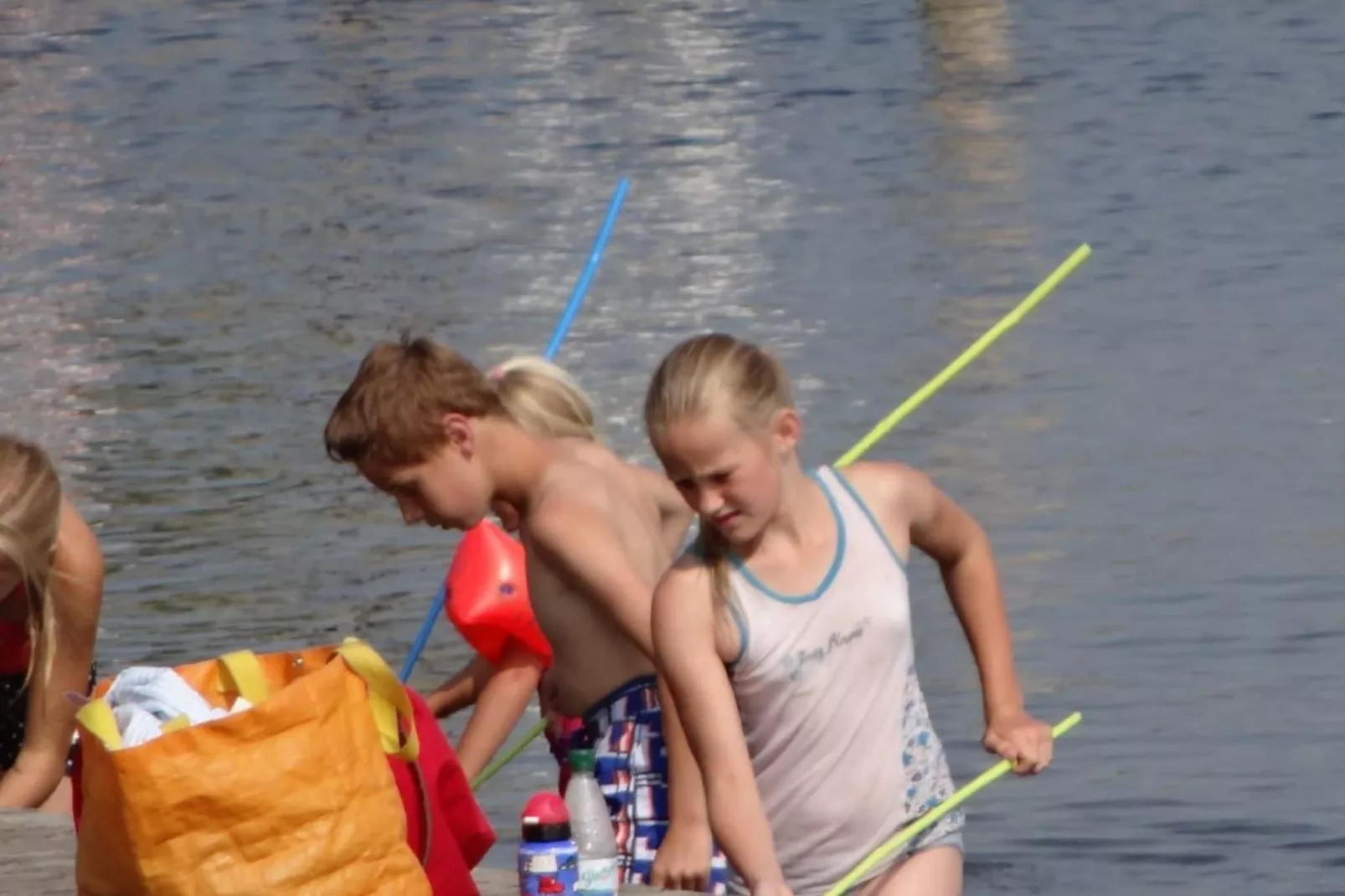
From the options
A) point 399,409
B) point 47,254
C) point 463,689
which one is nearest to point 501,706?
point 463,689

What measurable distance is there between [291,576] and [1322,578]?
10.9 feet

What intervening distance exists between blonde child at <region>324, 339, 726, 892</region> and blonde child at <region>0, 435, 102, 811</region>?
1.83ft

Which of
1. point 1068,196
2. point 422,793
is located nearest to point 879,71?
point 1068,196

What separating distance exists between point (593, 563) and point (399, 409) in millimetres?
377

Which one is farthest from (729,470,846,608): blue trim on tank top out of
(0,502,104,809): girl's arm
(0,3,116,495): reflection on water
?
(0,3,116,495): reflection on water

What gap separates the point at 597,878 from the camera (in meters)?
4.55

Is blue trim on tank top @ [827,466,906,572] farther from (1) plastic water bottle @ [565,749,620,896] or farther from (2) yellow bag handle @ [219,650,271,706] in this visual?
(2) yellow bag handle @ [219,650,271,706]

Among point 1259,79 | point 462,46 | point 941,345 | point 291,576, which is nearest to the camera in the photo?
point 291,576

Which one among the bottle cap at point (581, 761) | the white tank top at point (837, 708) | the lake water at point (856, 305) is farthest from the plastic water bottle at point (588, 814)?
the lake water at point (856, 305)

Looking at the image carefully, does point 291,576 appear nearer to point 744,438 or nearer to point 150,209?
point 744,438

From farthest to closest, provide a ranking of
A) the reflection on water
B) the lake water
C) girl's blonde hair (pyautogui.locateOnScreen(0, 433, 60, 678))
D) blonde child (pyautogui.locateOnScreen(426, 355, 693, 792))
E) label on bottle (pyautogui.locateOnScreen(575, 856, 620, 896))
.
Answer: the reflection on water
the lake water
blonde child (pyautogui.locateOnScreen(426, 355, 693, 792))
girl's blonde hair (pyautogui.locateOnScreen(0, 433, 60, 678))
label on bottle (pyautogui.locateOnScreen(575, 856, 620, 896))

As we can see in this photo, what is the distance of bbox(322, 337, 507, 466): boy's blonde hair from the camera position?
4.66m

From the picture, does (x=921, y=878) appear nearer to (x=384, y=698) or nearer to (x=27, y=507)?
(x=384, y=698)

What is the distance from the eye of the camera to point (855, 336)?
1277cm
